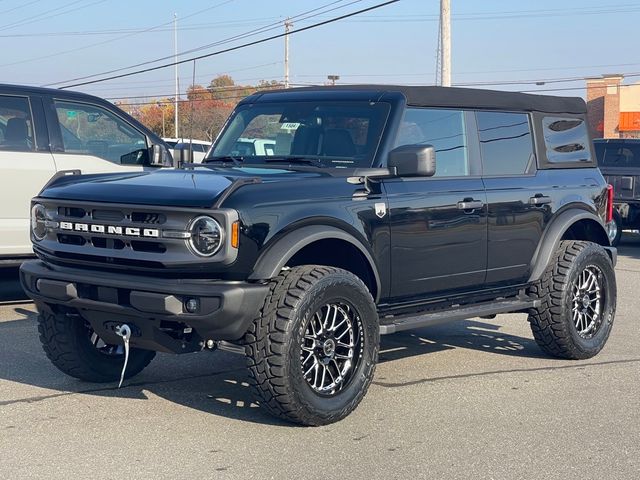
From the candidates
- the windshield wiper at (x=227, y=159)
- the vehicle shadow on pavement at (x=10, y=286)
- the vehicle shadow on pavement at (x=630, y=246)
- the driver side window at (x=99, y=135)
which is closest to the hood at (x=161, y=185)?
the windshield wiper at (x=227, y=159)

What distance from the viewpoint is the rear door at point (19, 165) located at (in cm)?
909

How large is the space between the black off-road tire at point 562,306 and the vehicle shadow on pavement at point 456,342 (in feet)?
1.06

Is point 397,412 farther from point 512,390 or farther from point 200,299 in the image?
point 200,299

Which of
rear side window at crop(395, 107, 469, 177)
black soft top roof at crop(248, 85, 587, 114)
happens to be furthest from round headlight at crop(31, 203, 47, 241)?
rear side window at crop(395, 107, 469, 177)

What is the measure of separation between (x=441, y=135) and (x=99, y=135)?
4.10m

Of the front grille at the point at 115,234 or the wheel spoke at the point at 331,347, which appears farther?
the wheel spoke at the point at 331,347

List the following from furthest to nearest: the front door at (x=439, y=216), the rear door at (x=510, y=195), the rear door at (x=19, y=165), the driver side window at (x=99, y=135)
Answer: the driver side window at (x=99, y=135), the rear door at (x=19, y=165), the rear door at (x=510, y=195), the front door at (x=439, y=216)

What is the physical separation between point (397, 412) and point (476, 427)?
53 centimetres

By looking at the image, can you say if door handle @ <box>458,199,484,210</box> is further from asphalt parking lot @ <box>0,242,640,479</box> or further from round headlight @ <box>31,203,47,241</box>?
round headlight @ <box>31,203,47,241</box>

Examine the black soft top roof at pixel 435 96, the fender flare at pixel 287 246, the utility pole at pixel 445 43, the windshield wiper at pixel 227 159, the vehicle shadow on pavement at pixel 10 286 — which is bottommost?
the vehicle shadow on pavement at pixel 10 286

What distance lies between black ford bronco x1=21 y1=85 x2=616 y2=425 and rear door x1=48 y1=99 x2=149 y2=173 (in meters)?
2.51

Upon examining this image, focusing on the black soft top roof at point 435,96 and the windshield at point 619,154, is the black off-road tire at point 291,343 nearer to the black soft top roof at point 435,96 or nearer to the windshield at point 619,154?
the black soft top roof at point 435,96

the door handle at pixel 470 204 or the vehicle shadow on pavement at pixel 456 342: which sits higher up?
the door handle at pixel 470 204

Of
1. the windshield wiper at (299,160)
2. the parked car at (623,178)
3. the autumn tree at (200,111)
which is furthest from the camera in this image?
the autumn tree at (200,111)
